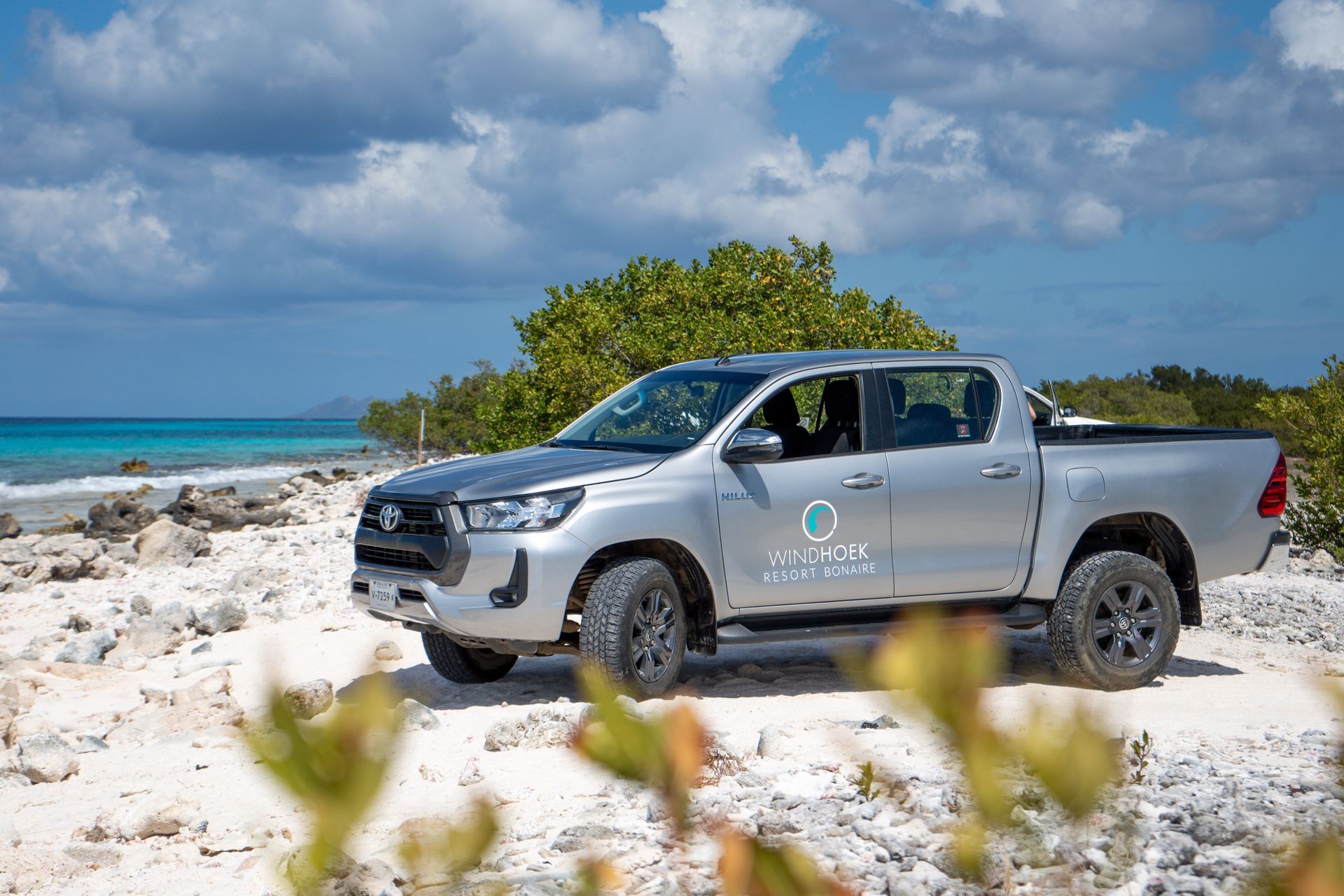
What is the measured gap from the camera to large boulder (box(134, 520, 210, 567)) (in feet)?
61.8

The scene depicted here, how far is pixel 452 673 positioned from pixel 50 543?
1690 centimetres

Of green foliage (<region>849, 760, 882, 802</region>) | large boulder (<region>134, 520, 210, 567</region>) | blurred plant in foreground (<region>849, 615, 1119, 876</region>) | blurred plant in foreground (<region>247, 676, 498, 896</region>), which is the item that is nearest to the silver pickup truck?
green foliage (<region>849, 760, 882, 802</region>)

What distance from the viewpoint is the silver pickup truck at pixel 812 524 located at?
6.61 metres

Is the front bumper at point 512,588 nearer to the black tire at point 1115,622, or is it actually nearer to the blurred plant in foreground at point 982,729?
the black tire at point 1115,622

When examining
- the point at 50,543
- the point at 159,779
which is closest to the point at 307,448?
the point at 50,543

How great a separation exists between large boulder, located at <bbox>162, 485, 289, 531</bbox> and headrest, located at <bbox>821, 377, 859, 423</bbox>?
22.2 m

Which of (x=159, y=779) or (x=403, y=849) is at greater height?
(x=403, y=849)

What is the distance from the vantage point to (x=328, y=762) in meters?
0.89

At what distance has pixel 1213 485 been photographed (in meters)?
7.72

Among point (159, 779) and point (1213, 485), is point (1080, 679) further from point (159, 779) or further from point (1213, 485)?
point (159, 779)

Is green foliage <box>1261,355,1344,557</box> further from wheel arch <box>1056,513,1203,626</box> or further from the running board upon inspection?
the running board

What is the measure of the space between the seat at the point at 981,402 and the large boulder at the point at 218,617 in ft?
24.4

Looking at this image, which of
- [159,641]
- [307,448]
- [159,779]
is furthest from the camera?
[307,448]

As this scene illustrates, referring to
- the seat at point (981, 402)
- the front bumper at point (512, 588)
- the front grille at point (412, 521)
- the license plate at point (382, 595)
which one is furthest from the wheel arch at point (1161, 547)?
the license plate at point (382, 595)
